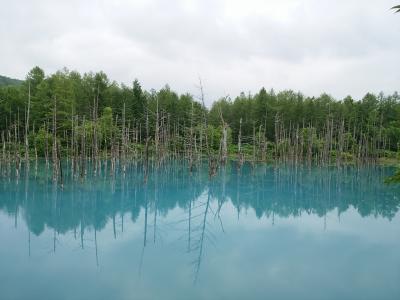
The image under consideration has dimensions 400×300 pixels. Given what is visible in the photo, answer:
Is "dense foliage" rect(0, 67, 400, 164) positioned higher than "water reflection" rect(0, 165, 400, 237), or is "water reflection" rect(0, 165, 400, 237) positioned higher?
"dense foliage" rect(0, 67, 400, 164)

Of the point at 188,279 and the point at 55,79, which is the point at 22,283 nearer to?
the point at 188,279

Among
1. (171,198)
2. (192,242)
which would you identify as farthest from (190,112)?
(192,242)

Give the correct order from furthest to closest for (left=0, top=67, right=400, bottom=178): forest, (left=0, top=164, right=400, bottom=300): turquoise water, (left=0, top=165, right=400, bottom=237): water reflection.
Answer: (left=0, top=67, right=400, bottom=178): forest → (left=0, top=165, right=400, bottom=237): water reflection → (left=0, top=164, right=400, bottom=300): turquoise water

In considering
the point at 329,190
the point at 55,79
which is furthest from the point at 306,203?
the point at 55,79

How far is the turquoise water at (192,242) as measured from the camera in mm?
7480

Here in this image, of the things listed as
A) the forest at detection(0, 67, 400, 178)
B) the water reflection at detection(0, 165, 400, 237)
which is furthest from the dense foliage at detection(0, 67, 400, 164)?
the water reflection at detection(0, 165, 400, 237)

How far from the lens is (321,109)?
48.3 meters

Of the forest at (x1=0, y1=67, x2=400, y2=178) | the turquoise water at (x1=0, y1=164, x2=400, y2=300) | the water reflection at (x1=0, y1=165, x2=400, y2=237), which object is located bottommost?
the turquoise water at (x1=0, y1=164, x2=400, y2=300)

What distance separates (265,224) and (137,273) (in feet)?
22.0

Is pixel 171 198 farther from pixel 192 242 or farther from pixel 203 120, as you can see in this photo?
pixel 203 120

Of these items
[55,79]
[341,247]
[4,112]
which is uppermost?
[55,79]

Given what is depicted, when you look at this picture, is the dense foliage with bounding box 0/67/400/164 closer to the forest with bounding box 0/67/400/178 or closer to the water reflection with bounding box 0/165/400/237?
the forest with bounding box 0/67/400/178

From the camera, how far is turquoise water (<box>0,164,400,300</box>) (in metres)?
7.48

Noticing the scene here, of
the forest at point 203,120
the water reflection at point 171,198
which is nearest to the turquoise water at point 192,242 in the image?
the water reflection at point 171,198
